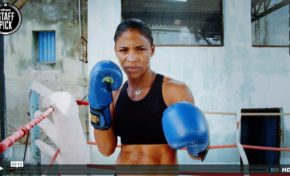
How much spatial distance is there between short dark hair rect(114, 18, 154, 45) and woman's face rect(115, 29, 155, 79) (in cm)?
2

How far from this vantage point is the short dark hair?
154 centimetres

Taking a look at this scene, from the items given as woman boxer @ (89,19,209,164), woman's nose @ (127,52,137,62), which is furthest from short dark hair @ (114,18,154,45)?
woman's nose @ (127,52,137,62)

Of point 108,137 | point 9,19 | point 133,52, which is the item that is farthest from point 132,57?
point 9,19

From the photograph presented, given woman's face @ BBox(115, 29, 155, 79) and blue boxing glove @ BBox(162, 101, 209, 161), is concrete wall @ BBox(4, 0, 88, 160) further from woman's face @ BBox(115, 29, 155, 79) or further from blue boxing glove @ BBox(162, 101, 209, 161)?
blue boxing glove @ BBox(162, 101, 209, 161)

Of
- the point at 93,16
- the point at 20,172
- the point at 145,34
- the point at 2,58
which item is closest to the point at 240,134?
the point at 145,34

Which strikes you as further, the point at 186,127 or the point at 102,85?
A: the point at 102,85

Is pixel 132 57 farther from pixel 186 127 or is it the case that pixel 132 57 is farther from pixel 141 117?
pixel 186 127

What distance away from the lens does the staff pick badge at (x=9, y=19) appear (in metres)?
1.61

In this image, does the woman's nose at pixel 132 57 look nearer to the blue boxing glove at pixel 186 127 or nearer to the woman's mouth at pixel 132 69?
the woman's mouth at pixel 132 69

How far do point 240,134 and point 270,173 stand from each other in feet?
0.86

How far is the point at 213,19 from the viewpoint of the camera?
1.70 meters

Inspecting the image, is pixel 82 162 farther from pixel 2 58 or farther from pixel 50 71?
pixel 2 58

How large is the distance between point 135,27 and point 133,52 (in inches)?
5.3

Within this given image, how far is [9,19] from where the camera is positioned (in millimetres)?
1612
